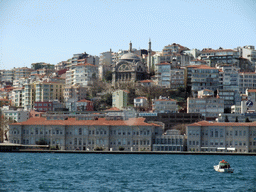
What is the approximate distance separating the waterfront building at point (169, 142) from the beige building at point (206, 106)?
19.1 meters

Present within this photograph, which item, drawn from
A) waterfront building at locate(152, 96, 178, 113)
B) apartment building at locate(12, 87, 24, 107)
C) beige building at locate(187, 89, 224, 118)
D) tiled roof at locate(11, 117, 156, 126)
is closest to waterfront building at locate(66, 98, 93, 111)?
waterfront building at locate(152, 96, 178, 113)

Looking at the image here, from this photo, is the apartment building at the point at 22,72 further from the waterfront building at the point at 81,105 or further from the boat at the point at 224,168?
the boat at the point at 224,168

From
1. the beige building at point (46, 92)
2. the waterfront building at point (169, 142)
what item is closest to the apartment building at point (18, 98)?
the beige building at point (46, 92)

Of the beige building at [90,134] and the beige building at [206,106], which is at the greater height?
the beige building at [206,106]

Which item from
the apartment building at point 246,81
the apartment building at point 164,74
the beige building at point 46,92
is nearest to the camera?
the apartment building at point 246,81

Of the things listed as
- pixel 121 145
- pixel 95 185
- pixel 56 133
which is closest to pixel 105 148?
pixel 121 145

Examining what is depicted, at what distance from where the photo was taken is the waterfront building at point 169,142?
9512cm

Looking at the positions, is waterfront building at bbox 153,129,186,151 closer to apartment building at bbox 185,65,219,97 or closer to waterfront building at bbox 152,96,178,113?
waterfront building at bbox 152,96,178,113

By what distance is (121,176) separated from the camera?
5650 centimetres

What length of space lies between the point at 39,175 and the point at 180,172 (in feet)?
47.4

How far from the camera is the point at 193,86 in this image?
126562 mm

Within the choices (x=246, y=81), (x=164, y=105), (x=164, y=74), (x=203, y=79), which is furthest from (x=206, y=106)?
(x=246, y=81)

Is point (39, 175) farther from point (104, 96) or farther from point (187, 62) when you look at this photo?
point (187, 62)

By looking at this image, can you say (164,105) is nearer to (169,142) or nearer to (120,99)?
(120,99)
